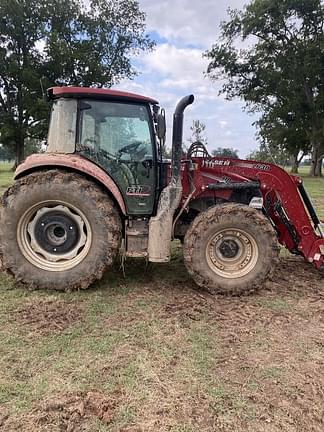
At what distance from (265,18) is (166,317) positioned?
27152 millimetres

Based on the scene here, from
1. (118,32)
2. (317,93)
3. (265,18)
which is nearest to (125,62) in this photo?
(118,32)

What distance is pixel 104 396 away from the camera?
2.46 m

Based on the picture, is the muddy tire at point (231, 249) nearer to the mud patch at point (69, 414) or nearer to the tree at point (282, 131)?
the mud patch at point (69, 414)

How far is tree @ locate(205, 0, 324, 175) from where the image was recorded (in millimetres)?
25453

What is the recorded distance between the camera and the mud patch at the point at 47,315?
340 cm

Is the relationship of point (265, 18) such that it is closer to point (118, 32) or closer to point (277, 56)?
point (277, 56)

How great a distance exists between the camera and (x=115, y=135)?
14.1 ft

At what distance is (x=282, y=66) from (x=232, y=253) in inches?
1039

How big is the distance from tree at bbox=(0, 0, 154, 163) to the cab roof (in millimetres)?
22262

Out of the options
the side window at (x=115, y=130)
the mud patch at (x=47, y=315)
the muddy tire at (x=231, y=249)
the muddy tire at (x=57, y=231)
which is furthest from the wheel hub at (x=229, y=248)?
the mud patch at (x=47, y=315)

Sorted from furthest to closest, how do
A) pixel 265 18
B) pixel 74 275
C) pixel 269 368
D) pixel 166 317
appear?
pixel 265 18 → pixel 74 275 → pixel 166 317 → pixel 269 368

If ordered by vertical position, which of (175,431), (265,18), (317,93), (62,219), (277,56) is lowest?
(175,431)

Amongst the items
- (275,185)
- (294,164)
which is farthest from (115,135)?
(294,164)

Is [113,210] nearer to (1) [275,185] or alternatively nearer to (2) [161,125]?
(2) [161,125]
